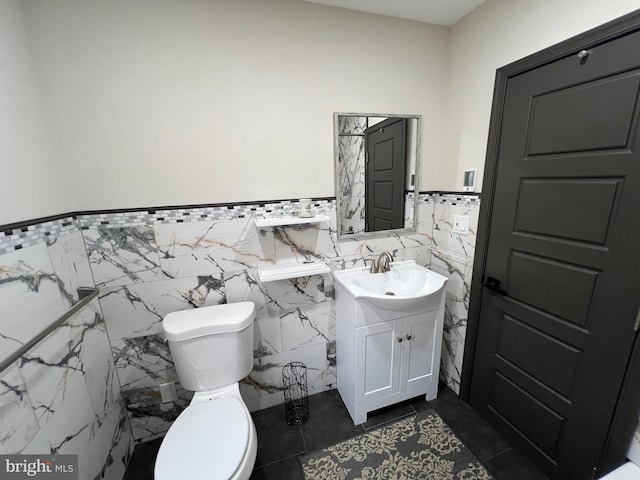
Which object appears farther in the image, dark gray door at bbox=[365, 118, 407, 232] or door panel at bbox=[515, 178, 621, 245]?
dark gray door at bbox=[365, 118, 407, 232]

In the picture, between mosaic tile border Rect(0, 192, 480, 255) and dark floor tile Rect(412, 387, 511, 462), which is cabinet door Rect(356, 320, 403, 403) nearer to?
dark floor tile Rect(412, 387, 511, 462)

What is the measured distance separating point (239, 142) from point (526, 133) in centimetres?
146

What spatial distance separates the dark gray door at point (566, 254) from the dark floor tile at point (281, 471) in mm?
1222

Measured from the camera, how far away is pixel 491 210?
4.73 ft

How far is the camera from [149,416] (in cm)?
154

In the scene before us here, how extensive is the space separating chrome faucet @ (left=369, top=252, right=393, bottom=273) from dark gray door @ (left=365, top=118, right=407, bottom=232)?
0.71 ft

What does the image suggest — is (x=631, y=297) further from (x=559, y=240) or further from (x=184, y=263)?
(x=184, y=263)

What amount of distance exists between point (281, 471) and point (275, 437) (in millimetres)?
209

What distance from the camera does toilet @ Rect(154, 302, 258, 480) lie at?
0.97 m

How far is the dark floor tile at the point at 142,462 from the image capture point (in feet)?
4.58

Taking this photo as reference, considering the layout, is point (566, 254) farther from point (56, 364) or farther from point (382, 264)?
point (56, 364)

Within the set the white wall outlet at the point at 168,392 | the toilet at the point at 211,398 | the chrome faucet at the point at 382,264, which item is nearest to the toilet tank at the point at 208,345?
the toilet at the point at 211,398

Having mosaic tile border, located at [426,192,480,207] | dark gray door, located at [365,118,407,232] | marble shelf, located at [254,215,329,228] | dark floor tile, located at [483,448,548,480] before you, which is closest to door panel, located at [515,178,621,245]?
mosaic tile border, located at [426,192,480,207]

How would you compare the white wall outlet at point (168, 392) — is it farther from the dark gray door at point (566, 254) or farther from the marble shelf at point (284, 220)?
the dark gray door at point (566, 254)
